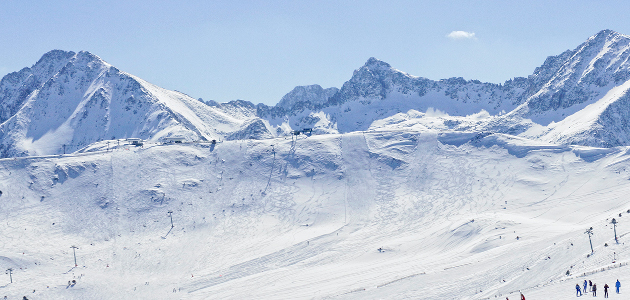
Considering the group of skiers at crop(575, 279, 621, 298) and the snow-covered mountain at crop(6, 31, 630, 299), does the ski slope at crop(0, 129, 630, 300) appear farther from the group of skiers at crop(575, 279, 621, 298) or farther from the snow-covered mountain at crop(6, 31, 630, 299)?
the group of skiers at crop(575, 279, 621, 298)

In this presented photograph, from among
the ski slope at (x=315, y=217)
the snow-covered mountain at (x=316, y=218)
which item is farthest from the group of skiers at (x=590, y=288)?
the ski slope at (x=315, y=217)

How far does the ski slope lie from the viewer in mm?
93938

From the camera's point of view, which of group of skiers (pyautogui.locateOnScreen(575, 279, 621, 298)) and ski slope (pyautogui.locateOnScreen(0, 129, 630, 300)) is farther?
ski slope (pyautogui.locateOnScreen(0, 129, 630, 300))

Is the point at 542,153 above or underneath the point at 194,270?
above

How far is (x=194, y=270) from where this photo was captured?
114250 millimetres

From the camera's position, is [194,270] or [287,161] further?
[287,161]

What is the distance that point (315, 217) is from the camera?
134875mm

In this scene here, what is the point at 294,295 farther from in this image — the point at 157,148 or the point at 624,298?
the point at 157,148

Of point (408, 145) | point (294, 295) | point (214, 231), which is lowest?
point (294, 295)

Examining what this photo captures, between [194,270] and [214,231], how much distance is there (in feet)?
57.7

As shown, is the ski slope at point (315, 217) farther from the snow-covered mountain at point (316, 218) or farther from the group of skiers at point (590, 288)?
the group of skiers at point (590, 288)

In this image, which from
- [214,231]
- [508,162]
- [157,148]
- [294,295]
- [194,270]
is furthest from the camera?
[157,148]

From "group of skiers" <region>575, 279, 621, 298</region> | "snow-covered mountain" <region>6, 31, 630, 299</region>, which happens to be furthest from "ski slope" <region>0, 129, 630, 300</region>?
"group of skiers" <region>575, 279, 621, 298</region>

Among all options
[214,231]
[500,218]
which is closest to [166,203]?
[214,231]
